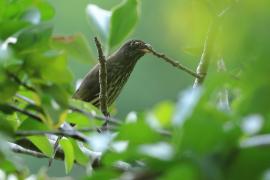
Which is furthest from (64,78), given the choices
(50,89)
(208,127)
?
(208,127)

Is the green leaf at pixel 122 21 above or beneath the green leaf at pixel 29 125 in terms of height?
above

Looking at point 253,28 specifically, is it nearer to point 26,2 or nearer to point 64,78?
point 64,78

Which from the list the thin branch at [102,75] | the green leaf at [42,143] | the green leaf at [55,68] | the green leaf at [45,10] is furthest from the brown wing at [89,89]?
the green leaf at [55,68]

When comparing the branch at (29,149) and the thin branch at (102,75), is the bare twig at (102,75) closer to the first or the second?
the thin branch at (102,75)

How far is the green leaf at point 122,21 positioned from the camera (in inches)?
38.3

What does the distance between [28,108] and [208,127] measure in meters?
0.36

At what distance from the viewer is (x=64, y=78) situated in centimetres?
83

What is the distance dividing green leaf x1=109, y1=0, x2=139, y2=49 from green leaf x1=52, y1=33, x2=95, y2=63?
0.08 meters

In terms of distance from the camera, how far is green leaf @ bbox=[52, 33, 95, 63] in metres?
0.86

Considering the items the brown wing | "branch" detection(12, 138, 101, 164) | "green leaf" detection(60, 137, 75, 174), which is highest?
the brown wing

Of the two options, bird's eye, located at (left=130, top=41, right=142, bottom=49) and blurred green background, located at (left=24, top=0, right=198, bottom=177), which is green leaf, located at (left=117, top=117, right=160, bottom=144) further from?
blurred green background, located at (left=24, top=0, right=198, bottom=177)

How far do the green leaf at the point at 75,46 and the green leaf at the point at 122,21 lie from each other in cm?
8

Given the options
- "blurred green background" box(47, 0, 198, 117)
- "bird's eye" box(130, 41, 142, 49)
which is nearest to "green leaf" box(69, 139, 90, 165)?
"bird's eye" box(130, 41, 142, 49)

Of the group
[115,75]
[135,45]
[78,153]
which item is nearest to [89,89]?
[115,75]
